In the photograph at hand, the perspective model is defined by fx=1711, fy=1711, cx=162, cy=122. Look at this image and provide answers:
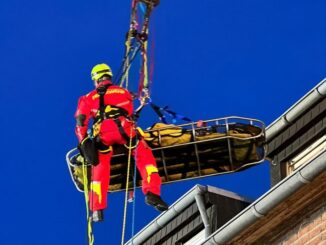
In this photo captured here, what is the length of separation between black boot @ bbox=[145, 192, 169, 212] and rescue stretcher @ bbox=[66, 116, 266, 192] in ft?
4.02

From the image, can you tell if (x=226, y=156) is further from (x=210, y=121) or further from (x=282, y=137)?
(x=282, y=137)

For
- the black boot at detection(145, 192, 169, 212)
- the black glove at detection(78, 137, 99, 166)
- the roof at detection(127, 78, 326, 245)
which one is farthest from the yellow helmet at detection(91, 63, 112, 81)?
the roof at detection(127, 78, 326, 245)

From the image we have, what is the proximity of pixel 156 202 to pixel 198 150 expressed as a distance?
5.43 feet

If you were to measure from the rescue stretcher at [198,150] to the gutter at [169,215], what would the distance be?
4.48 ft

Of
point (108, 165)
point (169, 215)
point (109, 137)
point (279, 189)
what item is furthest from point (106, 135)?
point (169, 215)

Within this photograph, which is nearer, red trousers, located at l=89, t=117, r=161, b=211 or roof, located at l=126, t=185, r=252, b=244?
red trousers, located at l=89, t=117, r=161, b=211

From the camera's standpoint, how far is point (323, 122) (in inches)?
1082

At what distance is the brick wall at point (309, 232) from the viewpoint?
23.7m

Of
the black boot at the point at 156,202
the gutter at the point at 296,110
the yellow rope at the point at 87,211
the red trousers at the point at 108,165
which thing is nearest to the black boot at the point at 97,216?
the yellow rope at the point at 87,211

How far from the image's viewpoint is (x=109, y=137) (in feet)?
82.8

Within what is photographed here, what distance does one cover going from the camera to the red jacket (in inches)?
1000

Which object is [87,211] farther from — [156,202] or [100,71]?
[100,71]

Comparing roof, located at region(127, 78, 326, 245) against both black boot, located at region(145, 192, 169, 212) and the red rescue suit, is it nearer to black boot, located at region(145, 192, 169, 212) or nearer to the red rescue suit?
black boot, located at region(145, 192, 169, 212)

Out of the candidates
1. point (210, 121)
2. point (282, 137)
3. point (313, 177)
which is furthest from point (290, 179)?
point (282, 137)
